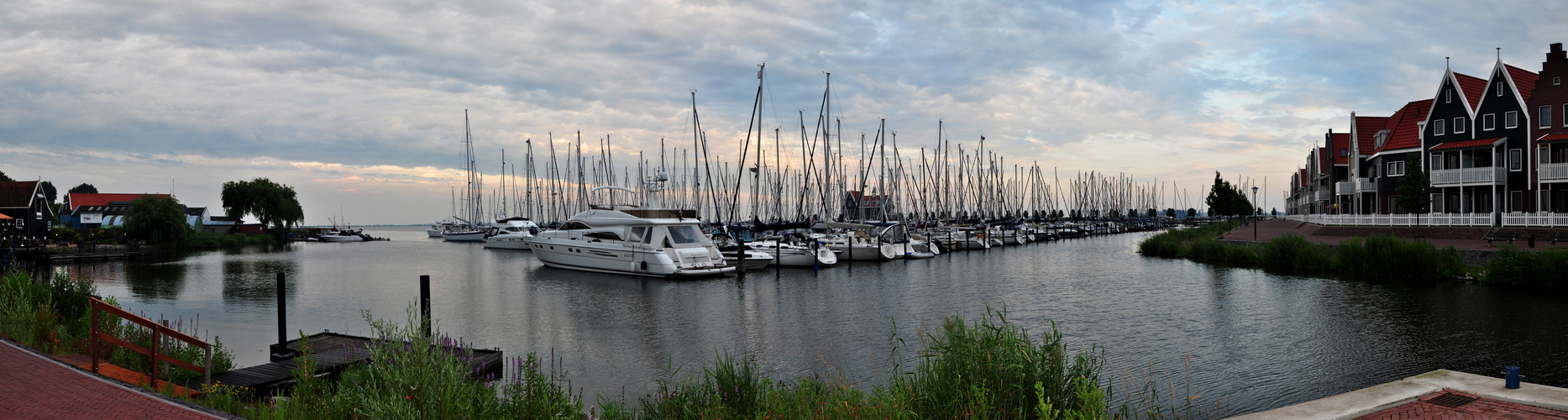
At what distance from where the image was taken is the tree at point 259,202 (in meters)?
84.7

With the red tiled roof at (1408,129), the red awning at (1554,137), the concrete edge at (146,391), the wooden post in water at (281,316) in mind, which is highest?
the red tiled roof at (1408,129)

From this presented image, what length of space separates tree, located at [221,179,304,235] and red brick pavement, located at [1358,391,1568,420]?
329 ft

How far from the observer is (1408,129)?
47.7 m

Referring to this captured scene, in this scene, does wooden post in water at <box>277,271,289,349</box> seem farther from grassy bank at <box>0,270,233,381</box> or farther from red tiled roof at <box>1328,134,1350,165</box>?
red tiled roof at <box>1328,134,1350,165</box>

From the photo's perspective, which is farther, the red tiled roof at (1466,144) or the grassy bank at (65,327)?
the red tiled roof at (1466,144)

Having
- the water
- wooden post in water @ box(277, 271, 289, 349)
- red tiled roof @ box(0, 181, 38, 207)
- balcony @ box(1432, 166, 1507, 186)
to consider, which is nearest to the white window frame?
balcony @ box(1432, 166, 1507, 186)

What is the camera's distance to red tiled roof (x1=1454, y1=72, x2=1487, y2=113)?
4294cm

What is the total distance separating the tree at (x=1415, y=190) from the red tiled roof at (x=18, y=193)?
322ft

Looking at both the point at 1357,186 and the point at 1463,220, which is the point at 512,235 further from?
the point at 1463,220

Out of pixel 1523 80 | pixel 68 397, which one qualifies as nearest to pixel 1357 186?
pixel 1523 80

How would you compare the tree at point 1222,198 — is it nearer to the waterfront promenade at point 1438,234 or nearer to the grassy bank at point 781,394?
the waterfront promenade at point 1438,234

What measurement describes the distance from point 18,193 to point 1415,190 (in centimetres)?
9932

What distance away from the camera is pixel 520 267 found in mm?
45625

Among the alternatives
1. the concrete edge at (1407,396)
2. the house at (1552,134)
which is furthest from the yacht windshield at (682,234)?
the house at (1552,134)
